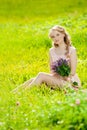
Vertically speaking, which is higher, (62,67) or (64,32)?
(64,32)

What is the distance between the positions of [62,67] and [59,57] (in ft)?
2.17

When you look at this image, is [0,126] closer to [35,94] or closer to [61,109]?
[61,109]

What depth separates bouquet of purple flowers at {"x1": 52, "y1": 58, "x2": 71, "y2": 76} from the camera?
34.3 feet

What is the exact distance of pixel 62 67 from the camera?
10.4 metres

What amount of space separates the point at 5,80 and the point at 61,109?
4.43 m

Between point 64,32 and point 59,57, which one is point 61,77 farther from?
point 64,32

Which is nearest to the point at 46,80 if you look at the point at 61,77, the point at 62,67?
the point at 61,77

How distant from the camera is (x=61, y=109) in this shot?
25.1ft

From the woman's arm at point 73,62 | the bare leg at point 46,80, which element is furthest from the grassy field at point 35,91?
the woman's arm at point 73,62

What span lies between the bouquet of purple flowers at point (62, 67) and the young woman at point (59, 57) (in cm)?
19

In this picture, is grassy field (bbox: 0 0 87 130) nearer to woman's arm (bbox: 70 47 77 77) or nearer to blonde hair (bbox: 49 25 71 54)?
woman's arm (bbox: 70 47 77 77)

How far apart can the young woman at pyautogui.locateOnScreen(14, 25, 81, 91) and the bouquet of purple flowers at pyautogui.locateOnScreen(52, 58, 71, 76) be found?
0.63 feet

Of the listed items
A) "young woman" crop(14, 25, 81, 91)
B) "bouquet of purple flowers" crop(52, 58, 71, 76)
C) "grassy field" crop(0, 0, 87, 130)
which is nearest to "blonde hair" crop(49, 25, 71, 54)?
"young woman" crop(14, 25, 81, 91)

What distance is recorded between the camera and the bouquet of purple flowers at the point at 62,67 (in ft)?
34.3
